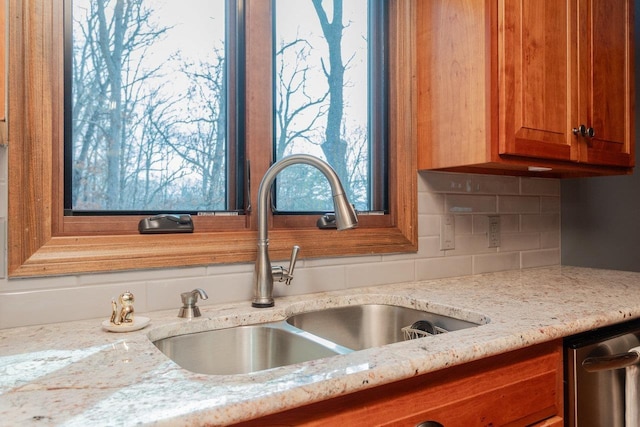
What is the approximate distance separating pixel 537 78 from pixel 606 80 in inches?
15.8

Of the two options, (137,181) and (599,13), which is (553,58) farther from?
(137,181)

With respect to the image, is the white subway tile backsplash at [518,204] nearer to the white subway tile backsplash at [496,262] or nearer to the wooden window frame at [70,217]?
the white subway tile backsplash at [496,262]

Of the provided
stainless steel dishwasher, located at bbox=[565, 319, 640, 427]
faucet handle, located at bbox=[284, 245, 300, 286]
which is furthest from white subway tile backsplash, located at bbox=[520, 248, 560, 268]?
faucet handle, located at bbox=[284, 245, 300, 286]

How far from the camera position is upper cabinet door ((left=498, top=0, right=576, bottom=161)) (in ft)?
4.54

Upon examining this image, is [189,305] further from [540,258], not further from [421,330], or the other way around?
[540,258]

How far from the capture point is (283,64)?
57.3 inches

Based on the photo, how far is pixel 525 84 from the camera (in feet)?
4.63

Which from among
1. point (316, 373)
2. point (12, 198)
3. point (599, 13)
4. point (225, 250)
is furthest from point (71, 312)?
point (599, 13)

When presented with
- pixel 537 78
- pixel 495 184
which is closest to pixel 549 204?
pixel 495 184

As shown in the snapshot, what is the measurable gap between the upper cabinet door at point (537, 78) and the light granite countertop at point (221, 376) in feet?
1.58

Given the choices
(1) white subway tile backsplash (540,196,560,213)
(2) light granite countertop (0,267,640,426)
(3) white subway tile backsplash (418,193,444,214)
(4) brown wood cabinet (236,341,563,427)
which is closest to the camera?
(2) light granite countertop (0,267,640,426)

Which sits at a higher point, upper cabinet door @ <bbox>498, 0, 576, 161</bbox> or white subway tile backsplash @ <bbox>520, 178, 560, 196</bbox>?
upper cabinet door @ <bbox>498, 0, 576, 161</bbox>

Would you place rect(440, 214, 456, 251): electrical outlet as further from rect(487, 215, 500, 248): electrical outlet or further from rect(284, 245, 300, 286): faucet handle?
rect(284, 245, 300, 286): faucet handle

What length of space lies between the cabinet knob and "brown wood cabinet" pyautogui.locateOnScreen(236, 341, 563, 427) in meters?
0.84
